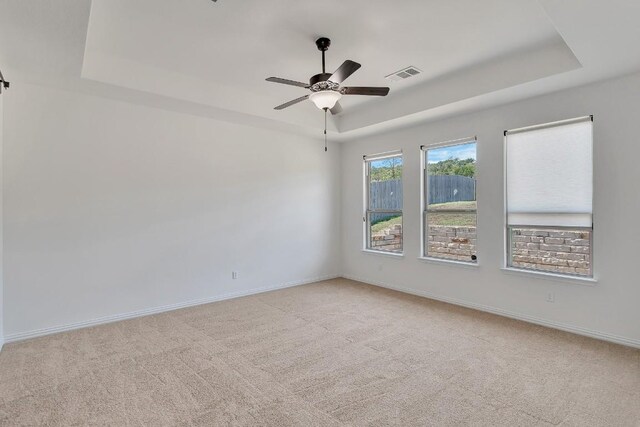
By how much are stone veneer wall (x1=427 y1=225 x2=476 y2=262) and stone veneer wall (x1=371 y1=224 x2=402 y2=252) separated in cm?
57

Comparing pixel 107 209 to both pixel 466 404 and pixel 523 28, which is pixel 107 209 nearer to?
pixel 466 404

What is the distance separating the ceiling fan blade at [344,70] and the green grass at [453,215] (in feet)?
9.13

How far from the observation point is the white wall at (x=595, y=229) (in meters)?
3.35

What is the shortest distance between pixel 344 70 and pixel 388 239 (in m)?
3.65

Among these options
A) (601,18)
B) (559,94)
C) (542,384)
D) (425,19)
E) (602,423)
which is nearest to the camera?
(602,423)

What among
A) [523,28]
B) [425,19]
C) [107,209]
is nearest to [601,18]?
[523,28]

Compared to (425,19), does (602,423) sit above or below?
below

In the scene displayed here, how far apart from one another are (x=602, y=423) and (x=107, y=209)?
4.94 m

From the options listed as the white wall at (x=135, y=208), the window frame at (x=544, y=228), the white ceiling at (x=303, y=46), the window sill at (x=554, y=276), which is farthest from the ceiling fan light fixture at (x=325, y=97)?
the window sill at (x=554, y=276)

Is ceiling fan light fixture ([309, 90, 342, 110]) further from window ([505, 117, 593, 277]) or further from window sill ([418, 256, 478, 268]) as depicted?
window sill ([418, 256, 478, 268])

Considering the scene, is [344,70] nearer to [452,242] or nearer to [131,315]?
[452,242]

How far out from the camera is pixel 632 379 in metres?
2.69

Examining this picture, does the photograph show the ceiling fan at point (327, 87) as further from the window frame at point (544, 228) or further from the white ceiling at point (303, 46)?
the window frame at point (544, 228)

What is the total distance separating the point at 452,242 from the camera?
4.95 m
